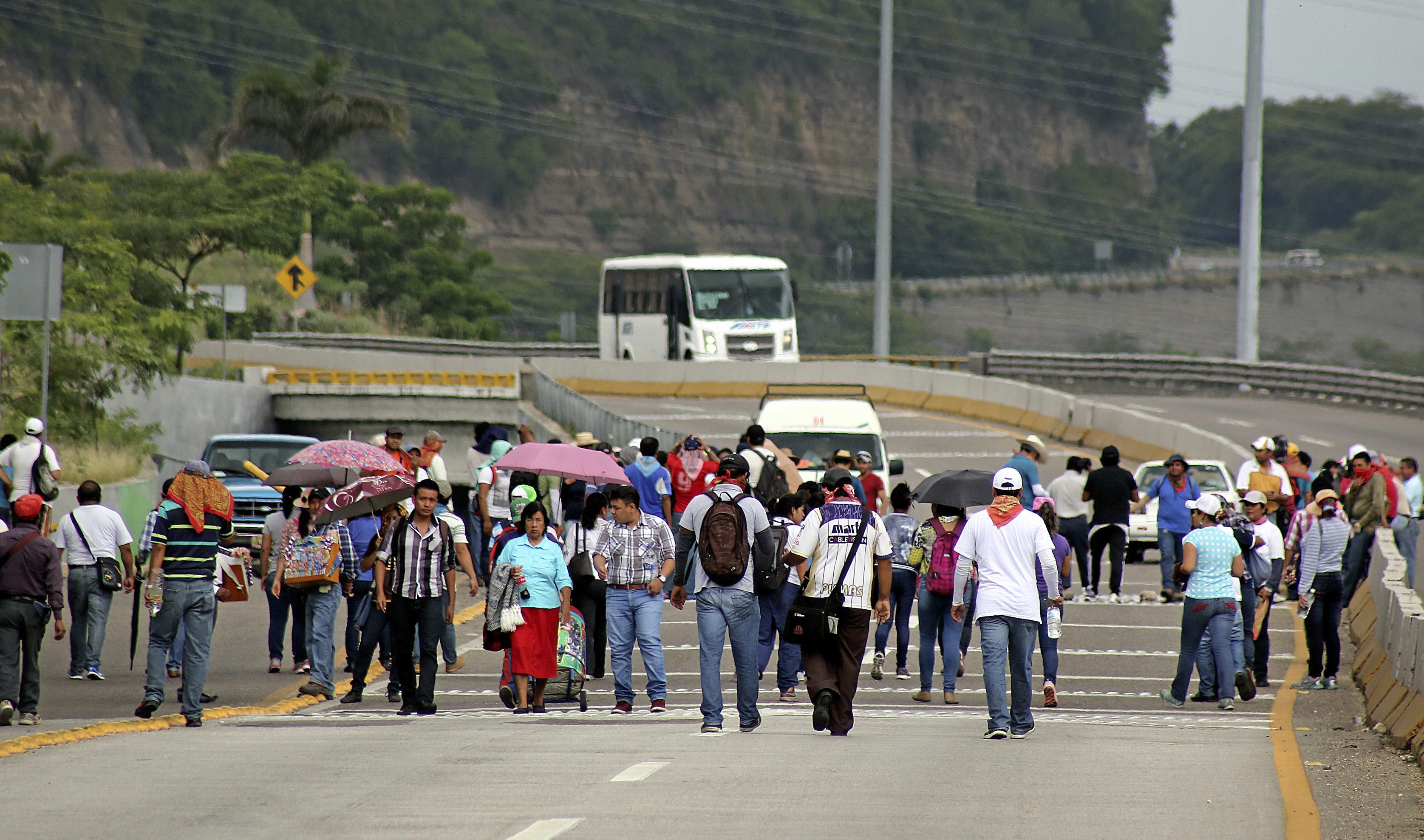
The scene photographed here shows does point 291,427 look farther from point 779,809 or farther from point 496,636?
point 779,809

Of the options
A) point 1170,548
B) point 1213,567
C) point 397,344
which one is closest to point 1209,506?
point 1213,567

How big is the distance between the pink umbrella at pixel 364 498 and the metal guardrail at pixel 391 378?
103 ft

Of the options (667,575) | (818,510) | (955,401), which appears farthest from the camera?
(955,401)

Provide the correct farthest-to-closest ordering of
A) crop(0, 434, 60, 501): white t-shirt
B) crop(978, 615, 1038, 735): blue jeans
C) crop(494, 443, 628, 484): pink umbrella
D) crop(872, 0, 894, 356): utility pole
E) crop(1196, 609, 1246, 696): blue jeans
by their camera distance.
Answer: crop(872, 0, 894, 356): utility pole → crop(0, 434, 60, 501): white t-shirt → crop(494, 443, 628, 484): pink umbrella → crop(1196, 609, 1246, 696): blue jeans → crop(978, 615, 1038, 735): blue jeans

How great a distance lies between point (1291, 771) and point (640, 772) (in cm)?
379

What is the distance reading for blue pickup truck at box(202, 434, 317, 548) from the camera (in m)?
24.1

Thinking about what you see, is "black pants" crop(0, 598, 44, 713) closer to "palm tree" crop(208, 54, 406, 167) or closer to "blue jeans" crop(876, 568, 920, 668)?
"blue jeans" crop(876, 568, 920, 668)

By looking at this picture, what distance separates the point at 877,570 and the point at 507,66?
5067 inches

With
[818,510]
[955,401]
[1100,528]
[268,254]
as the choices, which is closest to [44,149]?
[268,254]

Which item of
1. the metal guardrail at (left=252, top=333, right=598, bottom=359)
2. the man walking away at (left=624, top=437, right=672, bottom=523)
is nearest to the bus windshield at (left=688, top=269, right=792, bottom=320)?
the metal guardrail at (left=252, top=333, right=598, bottom=359)

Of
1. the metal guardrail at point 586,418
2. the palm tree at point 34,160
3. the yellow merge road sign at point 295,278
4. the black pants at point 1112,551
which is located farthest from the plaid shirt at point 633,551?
the palm tree at point 34,160

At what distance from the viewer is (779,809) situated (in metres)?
8.25

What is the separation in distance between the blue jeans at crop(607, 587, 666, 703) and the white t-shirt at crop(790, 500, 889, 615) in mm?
1534

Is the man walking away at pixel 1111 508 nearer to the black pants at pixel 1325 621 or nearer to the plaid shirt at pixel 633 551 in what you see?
the black pants at pixel 1325 621
